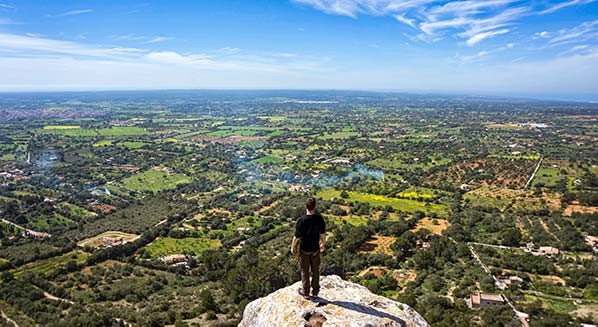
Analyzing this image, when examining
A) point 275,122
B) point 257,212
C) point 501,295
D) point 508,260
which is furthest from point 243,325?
point 275,122

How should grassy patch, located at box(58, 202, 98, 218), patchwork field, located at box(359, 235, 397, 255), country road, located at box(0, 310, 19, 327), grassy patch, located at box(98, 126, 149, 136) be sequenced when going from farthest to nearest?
grassy patch, located at box(98, 126, 149, 136) → grassy patch, located at box(58, 202, 98, 218) → patchwork field, located at box(359, 235, 397, 255) → country road, located at box(0, 310, 19, 327)

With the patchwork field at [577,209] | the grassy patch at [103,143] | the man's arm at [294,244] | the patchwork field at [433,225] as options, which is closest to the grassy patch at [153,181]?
the grassy patch at [103,143]

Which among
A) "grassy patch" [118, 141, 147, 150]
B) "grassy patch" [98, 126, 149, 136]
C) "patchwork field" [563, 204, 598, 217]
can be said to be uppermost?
"grassy patch" [98, 126, 149, 136]

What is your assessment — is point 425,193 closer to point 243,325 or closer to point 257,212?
point 257,212

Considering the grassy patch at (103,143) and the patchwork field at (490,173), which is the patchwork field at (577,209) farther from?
the grassy patch at (103,143)

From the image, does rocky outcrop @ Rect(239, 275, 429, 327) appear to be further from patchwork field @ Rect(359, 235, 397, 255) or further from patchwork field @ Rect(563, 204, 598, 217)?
patchwork field @ Rect(563, 204, 598, 217)

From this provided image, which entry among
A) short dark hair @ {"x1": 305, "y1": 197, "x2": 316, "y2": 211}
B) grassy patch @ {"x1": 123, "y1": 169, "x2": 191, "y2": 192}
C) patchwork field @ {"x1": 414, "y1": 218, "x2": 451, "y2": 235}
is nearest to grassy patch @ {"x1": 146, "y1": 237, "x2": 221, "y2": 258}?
patchwork field @ {"x1": 414, "y1": 218, "x2": 451, "y2": 235}

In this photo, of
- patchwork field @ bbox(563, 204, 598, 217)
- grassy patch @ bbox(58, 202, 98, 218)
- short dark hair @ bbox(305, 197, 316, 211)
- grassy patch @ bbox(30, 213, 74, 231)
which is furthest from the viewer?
grassy patch @ bbox(58, 202, 98, 218)
